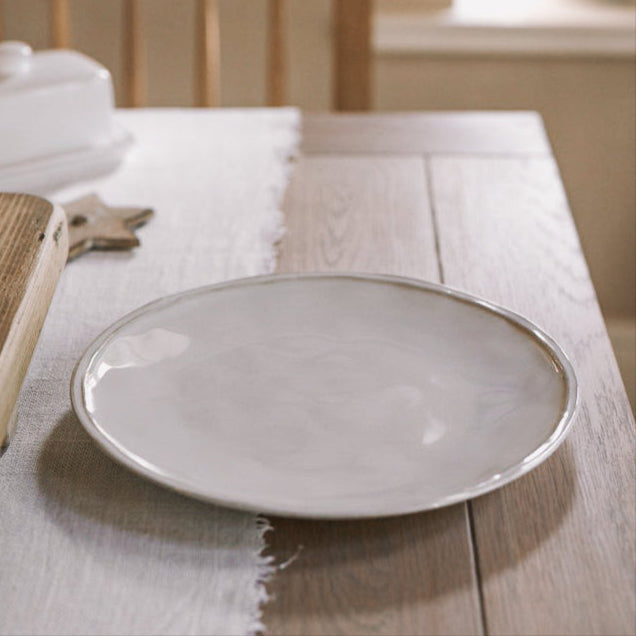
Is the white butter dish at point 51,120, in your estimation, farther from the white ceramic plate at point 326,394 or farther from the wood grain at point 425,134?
the white ceramic plate at point 326,394

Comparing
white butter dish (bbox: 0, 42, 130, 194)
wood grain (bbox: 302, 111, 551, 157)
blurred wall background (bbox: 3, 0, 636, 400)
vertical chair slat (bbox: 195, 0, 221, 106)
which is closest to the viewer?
white butter dish (bbox: 0, 42, 130, 194)

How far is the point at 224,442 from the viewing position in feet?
1.77

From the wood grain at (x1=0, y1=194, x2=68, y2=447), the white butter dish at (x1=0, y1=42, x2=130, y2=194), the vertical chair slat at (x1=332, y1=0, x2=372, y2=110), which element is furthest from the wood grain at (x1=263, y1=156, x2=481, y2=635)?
the vertical chair slat at (x1=332, y1=0, x2=372, y2=110)

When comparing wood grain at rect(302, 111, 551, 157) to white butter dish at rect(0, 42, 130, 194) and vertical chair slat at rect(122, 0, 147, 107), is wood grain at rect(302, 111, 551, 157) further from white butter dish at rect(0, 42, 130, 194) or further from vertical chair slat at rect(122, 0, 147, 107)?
vertical chair slat at rect(122, 0, 147, 107)

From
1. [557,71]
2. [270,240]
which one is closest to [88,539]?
[270,240]

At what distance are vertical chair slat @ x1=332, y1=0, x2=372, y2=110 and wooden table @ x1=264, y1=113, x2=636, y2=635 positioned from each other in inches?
17.1

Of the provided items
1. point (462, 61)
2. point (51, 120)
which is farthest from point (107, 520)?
point (462, 61)

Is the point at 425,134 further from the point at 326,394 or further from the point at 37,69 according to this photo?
the point at 326,394

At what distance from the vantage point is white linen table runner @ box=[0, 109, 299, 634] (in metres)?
0.45

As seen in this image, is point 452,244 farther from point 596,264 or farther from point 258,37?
point 596,264

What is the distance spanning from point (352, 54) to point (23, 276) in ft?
3.10

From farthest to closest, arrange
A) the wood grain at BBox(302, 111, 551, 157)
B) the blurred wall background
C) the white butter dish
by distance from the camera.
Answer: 1. the blurred wall background
2. the wood grain at BBox(302, 111, 551, 157)
3. the white butter dish

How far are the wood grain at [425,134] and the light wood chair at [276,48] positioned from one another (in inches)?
10.7

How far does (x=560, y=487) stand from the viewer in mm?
534
